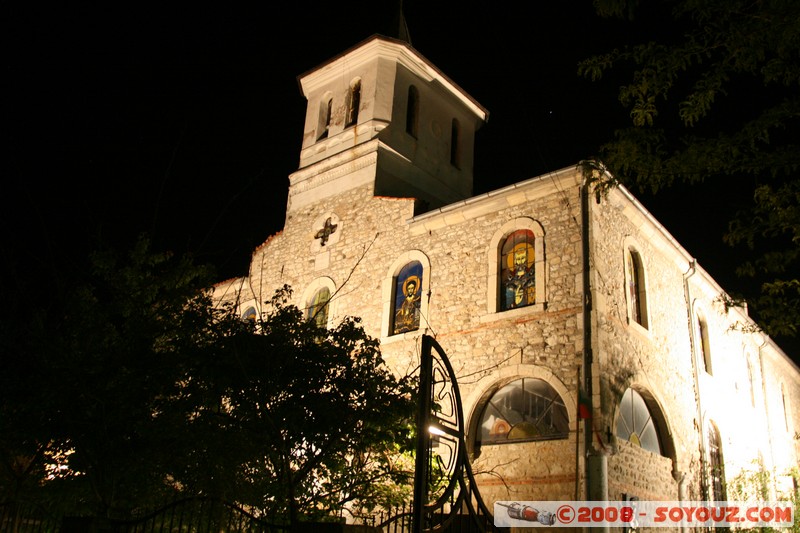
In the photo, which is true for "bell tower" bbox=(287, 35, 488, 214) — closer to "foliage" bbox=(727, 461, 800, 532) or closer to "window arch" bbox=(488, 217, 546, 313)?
"window arch" bbox=(488, 217, 546, 313)

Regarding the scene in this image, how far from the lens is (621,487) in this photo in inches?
444

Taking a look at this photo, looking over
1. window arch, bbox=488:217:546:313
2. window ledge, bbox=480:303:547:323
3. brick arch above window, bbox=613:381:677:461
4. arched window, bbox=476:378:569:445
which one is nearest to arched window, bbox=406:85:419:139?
window arch, bbox=488:217:546:313

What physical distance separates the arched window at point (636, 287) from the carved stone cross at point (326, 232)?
7224mm

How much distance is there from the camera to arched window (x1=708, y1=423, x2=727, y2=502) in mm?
14828

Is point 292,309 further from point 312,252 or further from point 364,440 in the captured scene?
point 312,252

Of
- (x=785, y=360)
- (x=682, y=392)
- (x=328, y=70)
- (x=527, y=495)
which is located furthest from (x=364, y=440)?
(x=785, y=360)

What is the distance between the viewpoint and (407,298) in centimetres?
1462

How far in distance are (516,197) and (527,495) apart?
578 centimetres

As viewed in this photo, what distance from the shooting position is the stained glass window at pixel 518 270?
1284cm

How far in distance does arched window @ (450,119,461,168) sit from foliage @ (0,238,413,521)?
11.4 metres

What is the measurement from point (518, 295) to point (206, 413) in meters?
6.64

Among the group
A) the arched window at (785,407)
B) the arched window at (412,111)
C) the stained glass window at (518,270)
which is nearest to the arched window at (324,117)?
the arched window at (412,111)

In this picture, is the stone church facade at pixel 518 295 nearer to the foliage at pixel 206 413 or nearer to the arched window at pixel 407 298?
the arched window at pixel 407 298

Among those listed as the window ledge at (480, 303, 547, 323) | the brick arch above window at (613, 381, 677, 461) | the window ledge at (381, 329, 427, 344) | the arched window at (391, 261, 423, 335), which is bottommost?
the brick arch above window at (613, 381, 677, 461)
